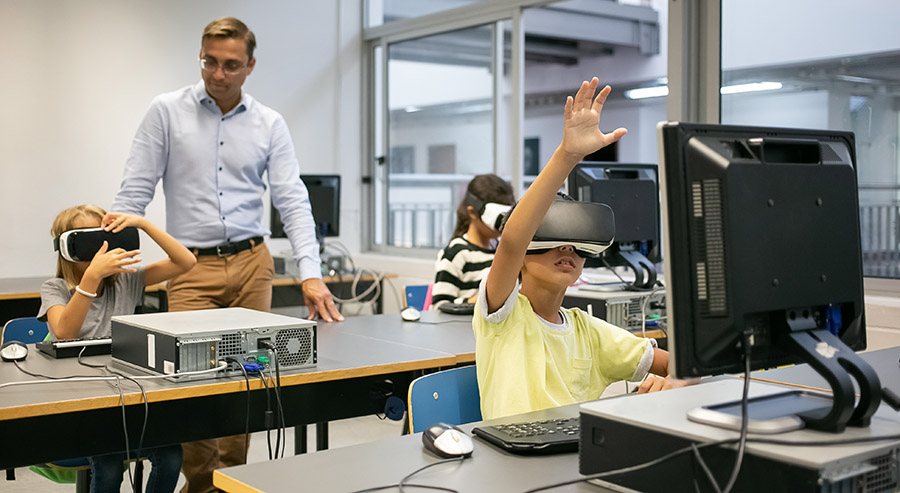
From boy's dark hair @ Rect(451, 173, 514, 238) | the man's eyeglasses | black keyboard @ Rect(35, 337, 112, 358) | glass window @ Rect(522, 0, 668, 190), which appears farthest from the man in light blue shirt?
glass window @ Rect(522, 0, 668, 190)

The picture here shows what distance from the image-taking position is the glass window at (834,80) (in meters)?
3.52

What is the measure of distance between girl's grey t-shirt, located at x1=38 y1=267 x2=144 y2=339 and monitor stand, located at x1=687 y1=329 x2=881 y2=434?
1971 millimetres

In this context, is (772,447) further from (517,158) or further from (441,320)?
(517,158)

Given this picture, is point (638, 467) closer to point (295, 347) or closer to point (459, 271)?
point (295, 347)

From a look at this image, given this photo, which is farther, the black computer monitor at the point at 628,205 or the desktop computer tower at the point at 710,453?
the black computer monitor at the point at 628,205

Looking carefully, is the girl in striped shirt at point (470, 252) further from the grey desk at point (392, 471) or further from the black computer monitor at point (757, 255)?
the black computer monitor at point (757, 255)

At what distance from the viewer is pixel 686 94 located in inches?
161

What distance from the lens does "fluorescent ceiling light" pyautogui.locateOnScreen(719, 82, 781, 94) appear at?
3924mm

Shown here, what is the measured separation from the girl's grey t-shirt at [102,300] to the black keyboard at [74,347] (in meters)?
0.21

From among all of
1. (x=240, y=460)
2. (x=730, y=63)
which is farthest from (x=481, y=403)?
(x=730, y=63)

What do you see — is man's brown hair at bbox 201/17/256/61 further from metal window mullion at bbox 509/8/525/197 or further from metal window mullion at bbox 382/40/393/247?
metal window mullion at bbox 382/40/393/247

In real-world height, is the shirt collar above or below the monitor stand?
above

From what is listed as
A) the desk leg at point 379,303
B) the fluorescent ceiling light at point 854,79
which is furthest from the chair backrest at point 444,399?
the desk leg at point 379,303

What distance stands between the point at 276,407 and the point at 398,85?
4.41 metres
